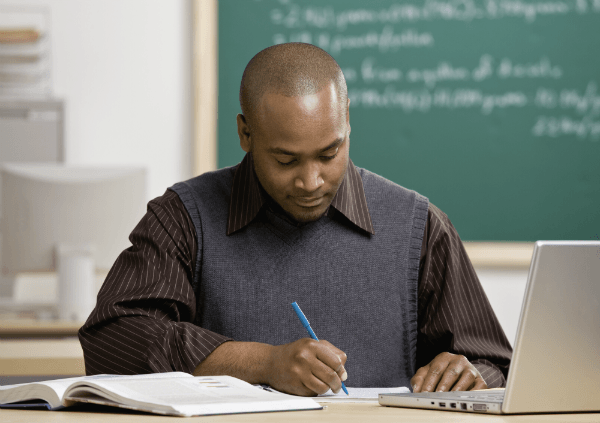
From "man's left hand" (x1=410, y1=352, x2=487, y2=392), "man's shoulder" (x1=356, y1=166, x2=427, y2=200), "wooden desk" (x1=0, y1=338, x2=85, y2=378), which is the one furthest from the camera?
"wooden desk" (x1=0, y1=338, x2=85, y2=378)

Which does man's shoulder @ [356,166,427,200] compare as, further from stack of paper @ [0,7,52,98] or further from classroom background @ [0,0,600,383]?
stack of paper @ [0,7,52,98]

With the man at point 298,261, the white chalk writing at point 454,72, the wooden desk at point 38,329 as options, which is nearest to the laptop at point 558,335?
the man at point 298,261

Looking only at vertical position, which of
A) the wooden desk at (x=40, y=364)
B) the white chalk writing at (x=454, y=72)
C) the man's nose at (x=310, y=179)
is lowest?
the wooden desk at (x=40, y=364)

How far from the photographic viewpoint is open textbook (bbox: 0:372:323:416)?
2.62 ft

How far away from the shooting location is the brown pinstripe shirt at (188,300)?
1.18m

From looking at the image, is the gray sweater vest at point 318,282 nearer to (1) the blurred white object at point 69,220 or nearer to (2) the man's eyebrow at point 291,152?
(2) the man's eyebrow at point 291,152

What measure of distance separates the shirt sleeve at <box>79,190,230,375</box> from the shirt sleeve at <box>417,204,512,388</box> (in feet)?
1.40

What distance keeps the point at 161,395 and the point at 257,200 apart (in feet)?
1.99

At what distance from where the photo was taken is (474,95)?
2.79 metres

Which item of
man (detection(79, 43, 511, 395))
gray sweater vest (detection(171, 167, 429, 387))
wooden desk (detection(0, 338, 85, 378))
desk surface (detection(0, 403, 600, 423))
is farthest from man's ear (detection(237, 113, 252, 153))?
wooden desk (detection(0, 338, 85, 378))

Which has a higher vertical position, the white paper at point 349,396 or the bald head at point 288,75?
the bald head at point 288,75

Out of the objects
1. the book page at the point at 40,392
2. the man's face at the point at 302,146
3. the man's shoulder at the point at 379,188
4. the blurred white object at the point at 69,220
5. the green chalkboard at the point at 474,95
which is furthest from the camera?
the green chalkboard at the point at 474,95

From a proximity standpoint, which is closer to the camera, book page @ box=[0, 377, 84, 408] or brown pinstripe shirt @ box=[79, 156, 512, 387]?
book page @ box=[0, 377, 84, 408]

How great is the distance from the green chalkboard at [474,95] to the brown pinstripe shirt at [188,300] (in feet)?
4.36
